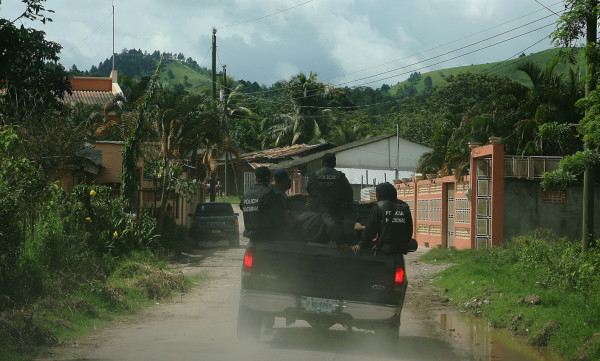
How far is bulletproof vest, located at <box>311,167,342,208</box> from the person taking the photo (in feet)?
30.6

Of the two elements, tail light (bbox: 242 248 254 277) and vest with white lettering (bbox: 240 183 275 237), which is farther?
vest with white lettering (bbox: 240 183 275 237)

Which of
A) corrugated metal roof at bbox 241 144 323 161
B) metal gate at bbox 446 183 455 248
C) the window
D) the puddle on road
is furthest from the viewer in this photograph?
corrugated metal roof at bbox 241 144 323 161

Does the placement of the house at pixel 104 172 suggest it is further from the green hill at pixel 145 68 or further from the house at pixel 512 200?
the green hill at pixel 145 68

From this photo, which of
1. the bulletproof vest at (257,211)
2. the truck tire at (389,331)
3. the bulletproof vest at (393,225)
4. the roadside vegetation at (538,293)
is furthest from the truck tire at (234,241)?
the truck tire at (389,331)

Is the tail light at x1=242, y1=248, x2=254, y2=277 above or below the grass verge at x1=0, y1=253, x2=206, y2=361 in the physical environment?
above

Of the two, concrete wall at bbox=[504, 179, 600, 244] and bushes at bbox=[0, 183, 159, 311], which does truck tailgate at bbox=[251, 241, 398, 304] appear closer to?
bushes at bbox=[0, 183, 159, 311]

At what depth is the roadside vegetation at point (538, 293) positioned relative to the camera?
10117 mm

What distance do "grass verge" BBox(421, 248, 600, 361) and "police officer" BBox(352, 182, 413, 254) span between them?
2831mm

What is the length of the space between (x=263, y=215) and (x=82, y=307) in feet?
13.2

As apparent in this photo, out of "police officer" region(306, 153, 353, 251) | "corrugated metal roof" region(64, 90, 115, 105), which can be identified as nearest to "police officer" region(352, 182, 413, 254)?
"police officer" region(306, 153, 353, 251)

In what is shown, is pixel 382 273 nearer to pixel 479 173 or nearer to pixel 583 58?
pixel 583 58

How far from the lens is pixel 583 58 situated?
12.9 m

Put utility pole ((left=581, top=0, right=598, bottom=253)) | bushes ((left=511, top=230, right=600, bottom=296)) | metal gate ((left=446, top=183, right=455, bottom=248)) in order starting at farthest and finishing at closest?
metal gate ((left=446, top=183, right=455, bottom=248)), utility pole ((left=581, top=0, right=598, bottom=253)), bushes ((left=511, top=230, right=600, bottom=296))

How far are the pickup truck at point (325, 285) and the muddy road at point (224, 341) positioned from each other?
0.51 metres
